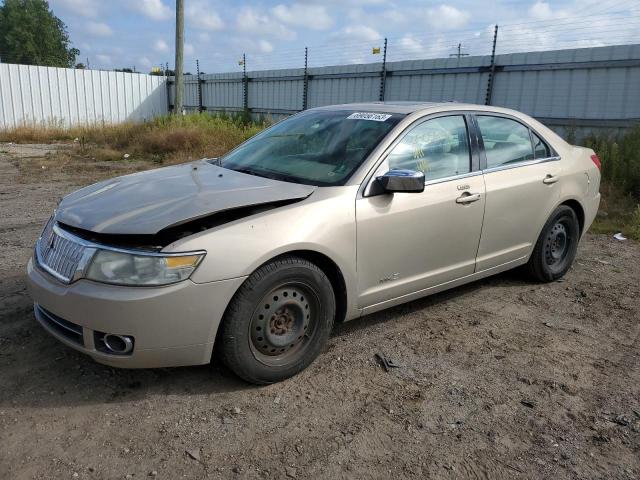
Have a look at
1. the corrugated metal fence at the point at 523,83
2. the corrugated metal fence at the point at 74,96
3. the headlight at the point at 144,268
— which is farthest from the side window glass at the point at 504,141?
the corrugated metal fence at the point at 74,96

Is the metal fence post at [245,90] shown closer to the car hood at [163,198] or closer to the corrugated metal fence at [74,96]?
the corrugated metal fence at [74,96]

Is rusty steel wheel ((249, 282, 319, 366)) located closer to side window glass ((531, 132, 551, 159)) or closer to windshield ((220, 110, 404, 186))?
windshield ((220, 110, 404, 186))

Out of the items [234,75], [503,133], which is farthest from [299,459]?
[234,75]

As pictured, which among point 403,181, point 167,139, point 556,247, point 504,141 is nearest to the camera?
point 403,181

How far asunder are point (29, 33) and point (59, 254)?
76860mm

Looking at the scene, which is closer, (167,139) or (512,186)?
(512,186)

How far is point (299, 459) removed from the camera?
2514 millimetres

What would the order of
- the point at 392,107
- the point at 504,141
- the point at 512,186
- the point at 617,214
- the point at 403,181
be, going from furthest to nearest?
the point at 617,214 < the point at 504,141 < the point at 512,186 < the point at 392,107 < the point at 403,181

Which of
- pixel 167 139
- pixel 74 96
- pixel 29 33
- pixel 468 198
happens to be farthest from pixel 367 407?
pixel 29 33

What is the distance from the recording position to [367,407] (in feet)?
9.66

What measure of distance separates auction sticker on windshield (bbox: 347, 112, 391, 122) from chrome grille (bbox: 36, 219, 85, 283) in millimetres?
2136

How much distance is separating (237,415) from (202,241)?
0.93m

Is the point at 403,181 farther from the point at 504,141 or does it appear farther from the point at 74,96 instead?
the point at 74,96

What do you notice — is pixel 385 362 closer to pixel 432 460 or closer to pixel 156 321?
pixel 432 460
